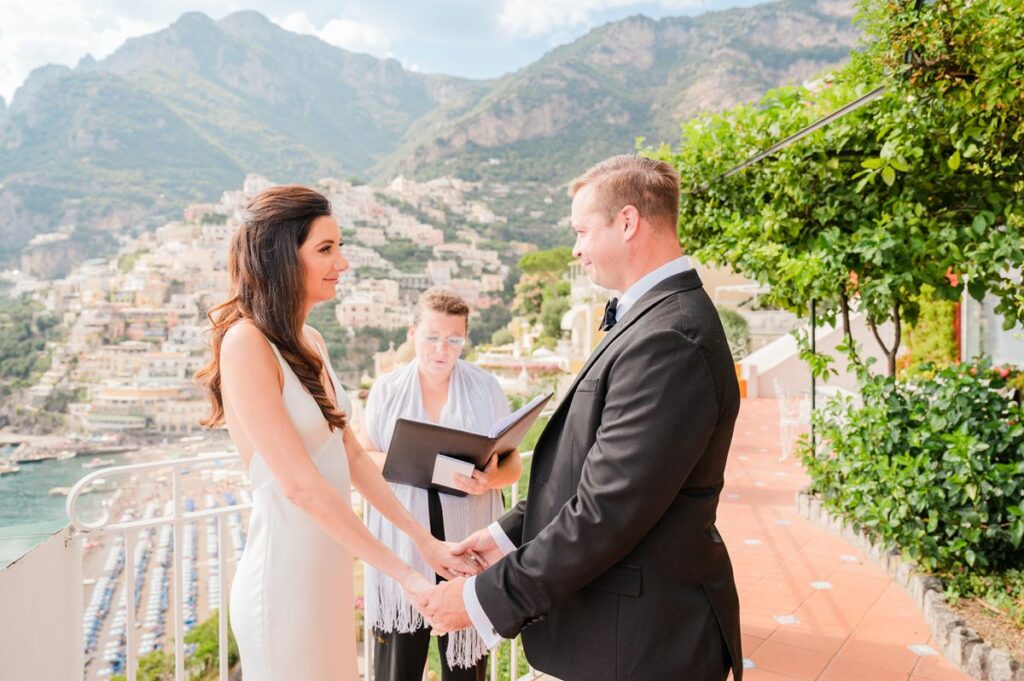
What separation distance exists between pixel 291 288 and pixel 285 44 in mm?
100913

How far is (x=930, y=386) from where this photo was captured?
3.64m

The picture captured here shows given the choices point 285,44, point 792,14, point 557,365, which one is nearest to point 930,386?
point 557,365

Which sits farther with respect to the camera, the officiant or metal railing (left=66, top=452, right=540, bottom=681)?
the officiant

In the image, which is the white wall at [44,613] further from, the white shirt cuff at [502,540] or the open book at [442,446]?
the white shirt cuff at [502,540]

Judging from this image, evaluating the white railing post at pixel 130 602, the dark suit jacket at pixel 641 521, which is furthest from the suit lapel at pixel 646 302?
the white railing post at pixel 130 602

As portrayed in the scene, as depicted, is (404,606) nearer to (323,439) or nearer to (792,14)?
(323,439)

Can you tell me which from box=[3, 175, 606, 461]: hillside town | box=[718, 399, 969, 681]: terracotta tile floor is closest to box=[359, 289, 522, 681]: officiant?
box=[718, 399, 969, 681]: terracotta tile floor

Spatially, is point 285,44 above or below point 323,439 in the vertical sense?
above

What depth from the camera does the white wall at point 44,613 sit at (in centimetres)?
139

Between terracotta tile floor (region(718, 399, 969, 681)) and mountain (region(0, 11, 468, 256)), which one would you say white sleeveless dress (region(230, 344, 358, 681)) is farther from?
mountain (region(0, 11, 468, 256))

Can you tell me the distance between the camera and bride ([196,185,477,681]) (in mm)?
1408

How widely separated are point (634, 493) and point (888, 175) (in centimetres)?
272

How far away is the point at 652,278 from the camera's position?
4.33 feet

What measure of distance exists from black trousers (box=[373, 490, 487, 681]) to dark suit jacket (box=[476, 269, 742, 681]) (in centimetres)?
82
